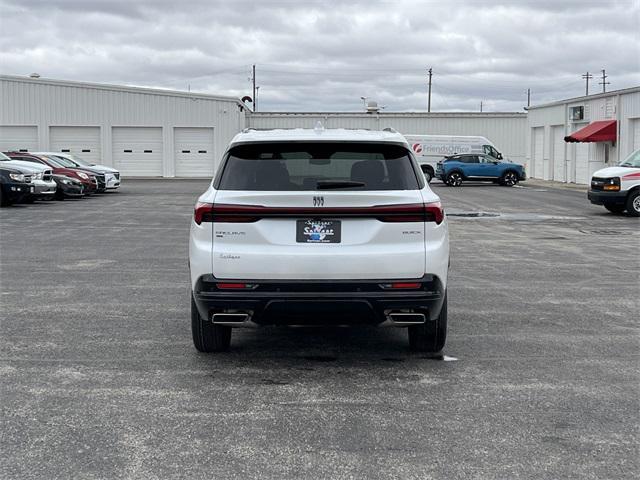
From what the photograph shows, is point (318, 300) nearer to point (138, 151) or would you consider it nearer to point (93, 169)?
point (93, 169)

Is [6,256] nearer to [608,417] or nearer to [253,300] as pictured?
[253,300]

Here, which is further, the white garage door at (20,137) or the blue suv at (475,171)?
the white garage door at (20,137)

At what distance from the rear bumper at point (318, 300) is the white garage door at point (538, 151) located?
42978 millimetres

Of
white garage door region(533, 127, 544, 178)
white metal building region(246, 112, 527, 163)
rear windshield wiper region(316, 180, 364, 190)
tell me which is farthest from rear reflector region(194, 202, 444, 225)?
white metal building region(246, 112, 527, 163)

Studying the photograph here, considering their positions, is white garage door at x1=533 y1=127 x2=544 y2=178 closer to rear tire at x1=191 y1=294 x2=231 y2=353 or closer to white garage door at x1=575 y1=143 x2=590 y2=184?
white garage door at x1=575 y1=143 x2=590 y2=184

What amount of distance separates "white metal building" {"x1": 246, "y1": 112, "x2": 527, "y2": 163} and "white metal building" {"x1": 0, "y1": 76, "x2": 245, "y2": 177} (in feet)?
16.9

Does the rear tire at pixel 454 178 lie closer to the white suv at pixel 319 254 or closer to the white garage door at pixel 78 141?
the white garage door at pixel 78 141

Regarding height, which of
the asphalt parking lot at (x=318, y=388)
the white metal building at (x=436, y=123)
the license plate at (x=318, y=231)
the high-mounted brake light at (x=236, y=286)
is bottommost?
the asphalt parking lot at (x=318, y=388)

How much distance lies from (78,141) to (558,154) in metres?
27.4

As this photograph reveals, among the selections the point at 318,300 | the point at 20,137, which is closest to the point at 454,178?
the point at 20,137

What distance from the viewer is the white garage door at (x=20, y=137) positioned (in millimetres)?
48938

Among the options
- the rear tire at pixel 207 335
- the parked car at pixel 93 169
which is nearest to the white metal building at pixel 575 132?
the parked car at pixel 93 169

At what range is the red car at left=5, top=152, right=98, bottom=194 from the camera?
90.9ft

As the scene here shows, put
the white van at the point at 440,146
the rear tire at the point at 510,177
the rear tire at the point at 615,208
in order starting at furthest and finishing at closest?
the white van at the point at 440,146 < the rear tire at the point at 510,177 < the rear tire at the point at 615,208
